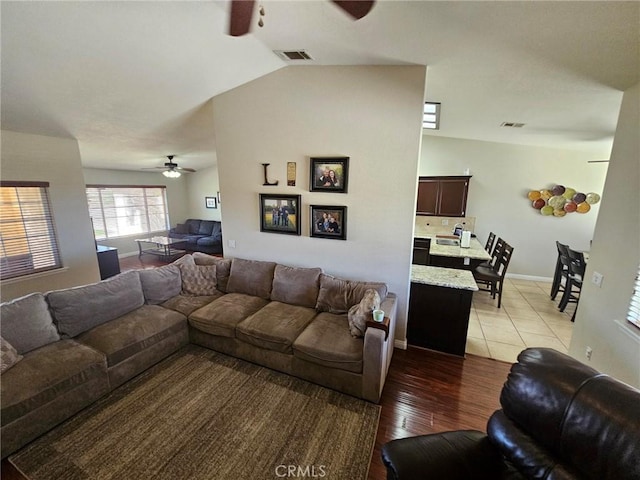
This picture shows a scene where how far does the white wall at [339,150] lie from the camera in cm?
276

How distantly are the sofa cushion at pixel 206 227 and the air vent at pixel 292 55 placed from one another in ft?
→ 21.0

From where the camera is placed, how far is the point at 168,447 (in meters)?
1.91

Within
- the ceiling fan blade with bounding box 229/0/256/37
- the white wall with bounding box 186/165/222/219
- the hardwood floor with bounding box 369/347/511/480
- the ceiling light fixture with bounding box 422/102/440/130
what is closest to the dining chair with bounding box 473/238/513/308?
the hardwood floor with bounding box 369/347/511/480

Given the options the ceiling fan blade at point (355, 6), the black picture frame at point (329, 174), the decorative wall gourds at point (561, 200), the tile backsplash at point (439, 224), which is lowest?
the tile backsplash at point (439, 224)

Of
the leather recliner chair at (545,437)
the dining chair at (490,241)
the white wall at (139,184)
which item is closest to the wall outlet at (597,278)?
the leather recliner chair at (545,437)

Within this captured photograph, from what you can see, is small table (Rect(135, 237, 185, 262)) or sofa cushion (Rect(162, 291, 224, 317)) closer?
sofa cushion (Rect(162, 291, 224, 317))

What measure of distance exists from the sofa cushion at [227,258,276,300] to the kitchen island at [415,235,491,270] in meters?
2.68

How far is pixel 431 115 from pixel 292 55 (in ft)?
7.52

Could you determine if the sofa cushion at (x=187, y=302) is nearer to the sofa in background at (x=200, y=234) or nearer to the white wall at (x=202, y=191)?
→ the sofa in background at (x=200, y=234)

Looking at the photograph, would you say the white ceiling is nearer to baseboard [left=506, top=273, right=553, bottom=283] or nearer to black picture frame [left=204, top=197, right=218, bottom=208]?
baseboard [left=506, top=273, right=553, bottom=283]

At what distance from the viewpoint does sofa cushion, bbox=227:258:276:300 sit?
3.37 meters

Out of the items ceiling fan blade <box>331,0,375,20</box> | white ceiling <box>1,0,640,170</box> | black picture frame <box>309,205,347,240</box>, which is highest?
white ceiling <box>1,0,640,170</box>

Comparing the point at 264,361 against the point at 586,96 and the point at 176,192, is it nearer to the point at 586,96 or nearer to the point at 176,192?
the point at 586,96

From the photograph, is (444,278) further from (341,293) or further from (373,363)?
(373,363)
